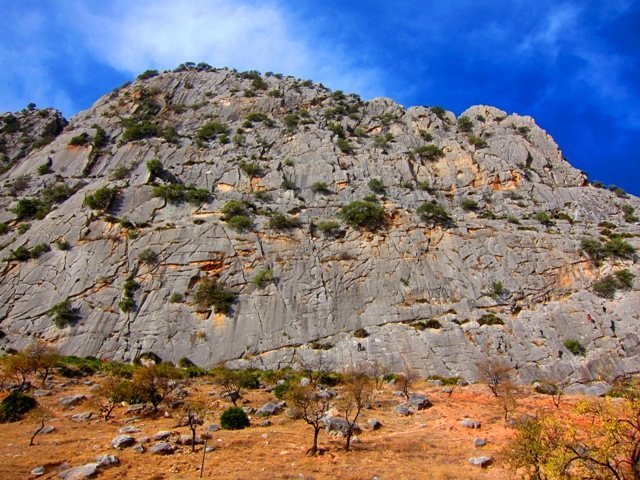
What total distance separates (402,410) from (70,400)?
59.4 ft

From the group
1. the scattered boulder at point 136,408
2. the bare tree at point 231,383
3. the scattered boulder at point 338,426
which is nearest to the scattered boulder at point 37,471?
the scattered boulder at point 136,408

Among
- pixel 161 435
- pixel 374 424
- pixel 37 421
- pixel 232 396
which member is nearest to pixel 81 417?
pixel 37 421

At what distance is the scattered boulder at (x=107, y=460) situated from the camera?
13.5 meters

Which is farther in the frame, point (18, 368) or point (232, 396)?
point (232, 396)

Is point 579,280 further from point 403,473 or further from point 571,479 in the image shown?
point 571,479

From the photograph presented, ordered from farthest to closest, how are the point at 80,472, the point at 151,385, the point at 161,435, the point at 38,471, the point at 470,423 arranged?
the point at 151,385 < the point at 470,423 < the point at 161,435 < the point at 38,471 < the point at 80,472

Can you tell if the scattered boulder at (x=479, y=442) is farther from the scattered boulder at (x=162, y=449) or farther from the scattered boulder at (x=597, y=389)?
the scattered boulder at (x=597, y=389)

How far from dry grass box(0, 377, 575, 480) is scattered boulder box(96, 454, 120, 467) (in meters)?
0.25

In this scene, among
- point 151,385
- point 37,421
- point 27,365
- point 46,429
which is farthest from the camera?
point 27,365

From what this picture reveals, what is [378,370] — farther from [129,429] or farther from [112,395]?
[129,429]

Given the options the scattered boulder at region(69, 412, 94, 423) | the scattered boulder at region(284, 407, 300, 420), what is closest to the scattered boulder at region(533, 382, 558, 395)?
the scattered boulder at region(284, 407, 300, 420)

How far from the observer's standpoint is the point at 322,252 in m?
43.3

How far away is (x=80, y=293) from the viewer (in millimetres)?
38594

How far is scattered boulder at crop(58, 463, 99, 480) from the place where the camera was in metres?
12.5
